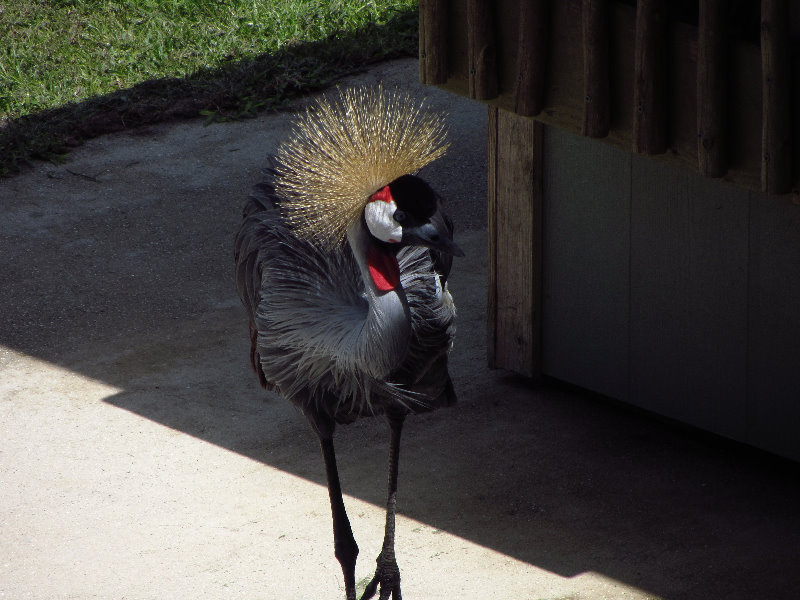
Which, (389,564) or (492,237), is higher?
(492,237)

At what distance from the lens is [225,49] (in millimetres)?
10930

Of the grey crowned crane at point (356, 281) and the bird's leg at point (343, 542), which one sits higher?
the grey crowned crane at point (356, 281)

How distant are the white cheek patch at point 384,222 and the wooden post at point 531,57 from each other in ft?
1.94

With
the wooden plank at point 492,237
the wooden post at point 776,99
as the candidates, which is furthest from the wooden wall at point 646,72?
the wooden plank at point 492,237

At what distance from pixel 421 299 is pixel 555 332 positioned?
70.3 inches

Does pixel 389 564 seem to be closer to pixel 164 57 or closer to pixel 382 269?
pixel 382 269

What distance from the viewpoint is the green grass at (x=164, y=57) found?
9.68 meters

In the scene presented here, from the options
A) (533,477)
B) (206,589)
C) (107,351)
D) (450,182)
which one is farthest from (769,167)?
(450,182)

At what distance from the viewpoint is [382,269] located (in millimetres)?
3523

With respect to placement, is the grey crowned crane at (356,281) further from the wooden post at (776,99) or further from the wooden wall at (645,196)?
the wooden post at (776,99)

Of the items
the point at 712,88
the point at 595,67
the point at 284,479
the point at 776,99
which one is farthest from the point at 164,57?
the point at 776,99

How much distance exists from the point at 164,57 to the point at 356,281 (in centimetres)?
747

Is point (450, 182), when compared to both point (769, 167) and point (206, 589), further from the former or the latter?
point (769, 167)

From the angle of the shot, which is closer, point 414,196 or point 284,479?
point 414,196
